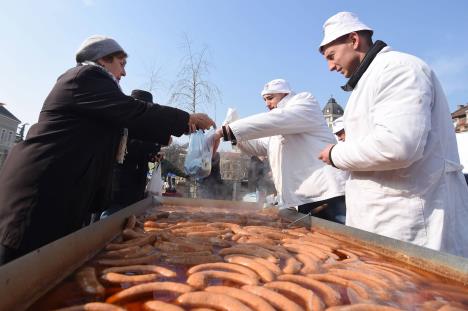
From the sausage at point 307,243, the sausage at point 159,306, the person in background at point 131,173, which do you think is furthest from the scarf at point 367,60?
the person in background at point 131,173

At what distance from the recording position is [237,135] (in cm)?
360

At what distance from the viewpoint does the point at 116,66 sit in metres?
2.98

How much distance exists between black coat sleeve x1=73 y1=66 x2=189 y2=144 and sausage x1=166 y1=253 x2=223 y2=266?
1.15 meters

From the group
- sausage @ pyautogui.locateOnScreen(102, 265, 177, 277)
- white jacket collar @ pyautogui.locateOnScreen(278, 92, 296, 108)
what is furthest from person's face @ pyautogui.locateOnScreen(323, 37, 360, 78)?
sausage @ pyautogui.locateOnScreen(102, 265, 177, 277)

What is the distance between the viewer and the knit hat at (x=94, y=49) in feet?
9.22

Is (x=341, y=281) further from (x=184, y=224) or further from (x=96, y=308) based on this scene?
(x=184, y=224)

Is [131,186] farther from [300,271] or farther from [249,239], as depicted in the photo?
[300,271]

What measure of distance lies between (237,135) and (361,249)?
1.74 metres

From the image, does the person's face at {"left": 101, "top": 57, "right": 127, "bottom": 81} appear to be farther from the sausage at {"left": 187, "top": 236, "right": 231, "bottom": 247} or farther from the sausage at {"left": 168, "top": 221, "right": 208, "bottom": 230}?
the sausage at {"left": 187, "top": 236, "right": 231, "bottom": 247}


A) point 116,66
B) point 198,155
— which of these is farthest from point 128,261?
point 198,155

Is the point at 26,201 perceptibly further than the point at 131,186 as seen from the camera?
No

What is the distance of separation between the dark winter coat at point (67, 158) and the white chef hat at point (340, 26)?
4.82 feet

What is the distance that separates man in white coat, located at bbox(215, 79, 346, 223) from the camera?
3453mm

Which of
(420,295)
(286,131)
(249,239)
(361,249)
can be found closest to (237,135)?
(286,131)
